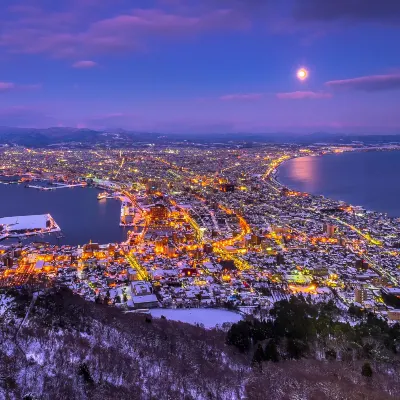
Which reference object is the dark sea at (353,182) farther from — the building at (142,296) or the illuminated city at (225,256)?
the building at (142,296)

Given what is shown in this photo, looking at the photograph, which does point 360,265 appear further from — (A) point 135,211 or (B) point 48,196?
(B) point 48,196

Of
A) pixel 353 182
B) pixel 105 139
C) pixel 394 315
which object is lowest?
pixel 394 315

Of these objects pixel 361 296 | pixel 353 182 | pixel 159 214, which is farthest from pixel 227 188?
pixel 361 296

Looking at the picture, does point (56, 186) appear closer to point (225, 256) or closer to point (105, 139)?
Answer: point (225, 256)

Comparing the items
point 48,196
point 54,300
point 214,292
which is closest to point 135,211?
point 48,196

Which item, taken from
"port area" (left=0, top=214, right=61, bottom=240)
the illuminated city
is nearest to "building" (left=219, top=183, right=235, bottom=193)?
the illuminated city

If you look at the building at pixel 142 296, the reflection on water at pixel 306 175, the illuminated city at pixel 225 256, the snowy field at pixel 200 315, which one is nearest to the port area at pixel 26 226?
the illuminated city at pixel 225 256

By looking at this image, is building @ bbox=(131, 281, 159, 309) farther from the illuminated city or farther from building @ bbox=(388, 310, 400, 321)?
building @ bbox=(388, 310, 400, 321)
